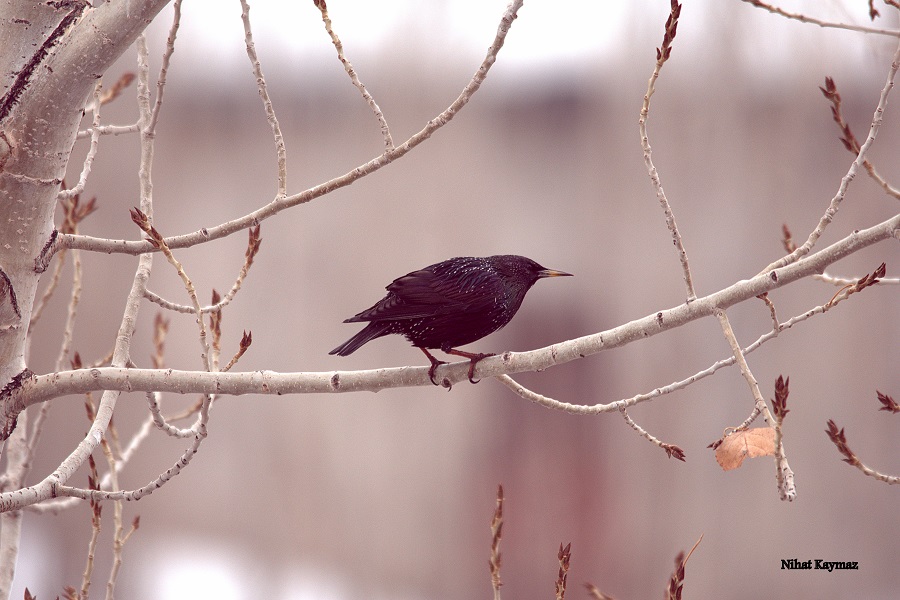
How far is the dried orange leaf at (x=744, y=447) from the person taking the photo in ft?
3.39

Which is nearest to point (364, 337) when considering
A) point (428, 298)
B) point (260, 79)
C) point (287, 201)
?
point (428, 298)

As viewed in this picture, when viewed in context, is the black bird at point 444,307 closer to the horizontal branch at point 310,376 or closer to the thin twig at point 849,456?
the horizontal branch at point 310,376

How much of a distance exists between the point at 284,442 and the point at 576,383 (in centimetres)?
153

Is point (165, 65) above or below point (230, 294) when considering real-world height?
above

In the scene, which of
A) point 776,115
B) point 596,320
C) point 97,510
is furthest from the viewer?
point 596,320

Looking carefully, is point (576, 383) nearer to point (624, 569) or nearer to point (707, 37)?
point (624, 569)

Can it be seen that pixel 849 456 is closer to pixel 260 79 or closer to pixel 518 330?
pixel 260 79

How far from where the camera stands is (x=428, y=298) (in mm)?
1473

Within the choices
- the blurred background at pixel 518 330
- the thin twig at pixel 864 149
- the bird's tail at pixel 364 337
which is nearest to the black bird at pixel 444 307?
the bird's tail at pixel 364 337

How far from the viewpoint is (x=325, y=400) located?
388 centimetres

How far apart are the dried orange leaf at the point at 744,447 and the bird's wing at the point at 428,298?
1.81 feet

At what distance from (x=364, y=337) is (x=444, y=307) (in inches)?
6.6

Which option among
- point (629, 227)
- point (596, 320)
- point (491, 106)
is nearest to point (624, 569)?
point (596, 320)

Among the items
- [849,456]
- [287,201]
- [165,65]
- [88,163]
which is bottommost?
[849,456]
